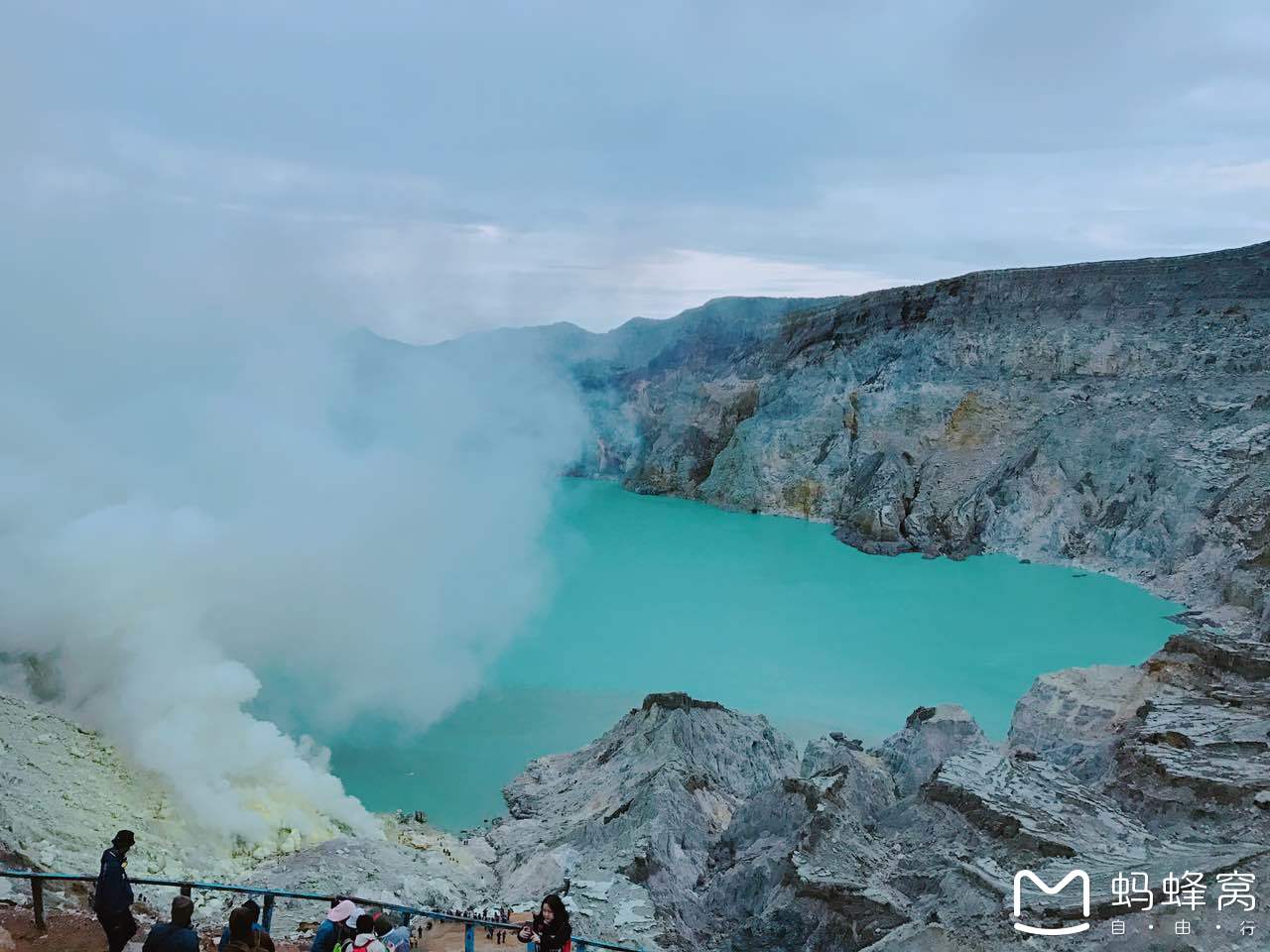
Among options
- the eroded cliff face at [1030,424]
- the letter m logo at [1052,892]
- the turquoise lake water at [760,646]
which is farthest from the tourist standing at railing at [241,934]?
the eroded cliff face at [1030,424]

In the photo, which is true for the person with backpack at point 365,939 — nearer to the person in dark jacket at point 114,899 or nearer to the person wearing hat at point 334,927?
the person wearing hat at point 334,927

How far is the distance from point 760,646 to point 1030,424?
18440 millimetres

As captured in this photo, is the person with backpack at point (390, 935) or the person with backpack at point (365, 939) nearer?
the person with backpack at point (365, 939)

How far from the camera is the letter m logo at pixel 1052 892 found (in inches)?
259

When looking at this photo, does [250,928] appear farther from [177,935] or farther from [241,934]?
[177,935]

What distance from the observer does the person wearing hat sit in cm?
459

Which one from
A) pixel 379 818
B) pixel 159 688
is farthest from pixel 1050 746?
pixel 159 688

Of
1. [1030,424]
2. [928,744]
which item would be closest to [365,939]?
[928,744]

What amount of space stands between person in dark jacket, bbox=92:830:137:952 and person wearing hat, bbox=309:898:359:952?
1216 mm

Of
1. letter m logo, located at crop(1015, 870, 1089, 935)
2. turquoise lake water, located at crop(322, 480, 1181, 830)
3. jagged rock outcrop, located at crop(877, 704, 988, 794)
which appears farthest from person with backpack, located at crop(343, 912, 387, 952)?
turquoise lake water, located at crop(322, 480, 1181, 830)

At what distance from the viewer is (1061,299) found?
36375 mm

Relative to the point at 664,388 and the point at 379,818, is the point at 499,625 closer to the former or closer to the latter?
the point at 379,818

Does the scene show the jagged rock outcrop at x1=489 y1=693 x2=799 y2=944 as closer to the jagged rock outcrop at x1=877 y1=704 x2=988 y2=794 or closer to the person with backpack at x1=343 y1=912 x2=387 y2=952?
the jagged rock outcrop at x1=877 y1=704 x2=988 y2=794

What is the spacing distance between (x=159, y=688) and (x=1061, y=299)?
34625 mm
